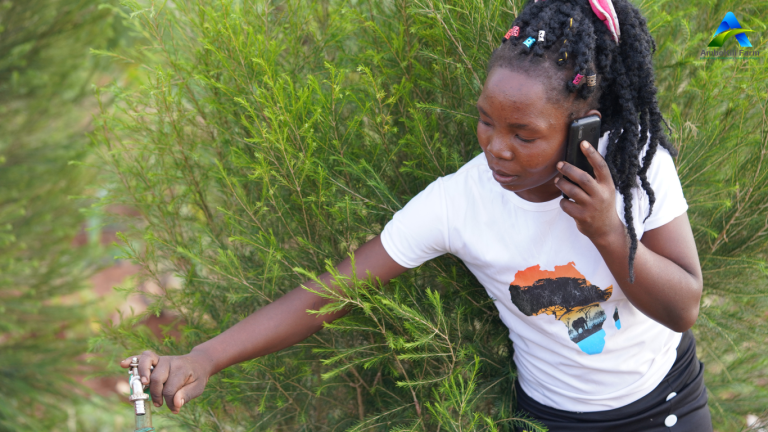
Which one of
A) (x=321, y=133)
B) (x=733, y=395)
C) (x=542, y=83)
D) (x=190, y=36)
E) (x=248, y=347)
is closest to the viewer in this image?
(x=542, y=83)

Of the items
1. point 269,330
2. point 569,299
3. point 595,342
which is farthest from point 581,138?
point 269,330

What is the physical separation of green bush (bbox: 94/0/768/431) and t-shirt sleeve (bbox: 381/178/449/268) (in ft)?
0.45

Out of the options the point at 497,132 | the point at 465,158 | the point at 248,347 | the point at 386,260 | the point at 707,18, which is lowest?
the point at 248,347

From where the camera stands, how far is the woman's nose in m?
1.36

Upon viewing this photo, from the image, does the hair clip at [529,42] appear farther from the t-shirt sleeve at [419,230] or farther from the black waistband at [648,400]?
the black waistband at [648,400]

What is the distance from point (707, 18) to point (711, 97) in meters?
0.47

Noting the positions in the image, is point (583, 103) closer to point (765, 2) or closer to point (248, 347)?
point (248, 347)

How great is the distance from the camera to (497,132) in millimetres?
1369

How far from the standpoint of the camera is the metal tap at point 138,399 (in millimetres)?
1294

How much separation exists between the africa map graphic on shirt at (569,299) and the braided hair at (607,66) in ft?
0.57

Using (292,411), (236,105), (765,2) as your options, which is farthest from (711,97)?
(292,411)

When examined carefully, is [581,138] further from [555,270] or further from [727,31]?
[727,31]

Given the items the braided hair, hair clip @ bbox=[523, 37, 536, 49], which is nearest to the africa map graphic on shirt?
the braided hair

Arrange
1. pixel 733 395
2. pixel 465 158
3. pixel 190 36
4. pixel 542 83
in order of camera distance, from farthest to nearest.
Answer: pixel 733 395 < pixel 190 36 < pixel 465 158 < pixel 542 83
